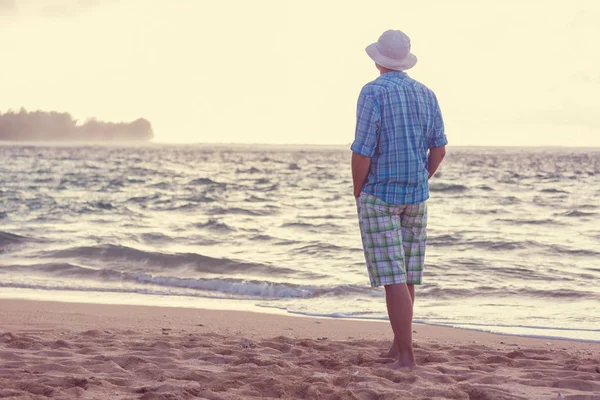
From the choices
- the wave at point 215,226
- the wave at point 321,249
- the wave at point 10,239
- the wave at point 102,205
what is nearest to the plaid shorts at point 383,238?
the wave at point 321,249

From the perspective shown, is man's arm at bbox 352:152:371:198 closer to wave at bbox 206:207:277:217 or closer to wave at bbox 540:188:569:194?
wave at bbox 206:207:277:217

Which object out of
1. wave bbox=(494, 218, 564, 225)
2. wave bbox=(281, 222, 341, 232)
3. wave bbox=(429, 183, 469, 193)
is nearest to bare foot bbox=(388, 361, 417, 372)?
wave bbox=(281, 222, 341, 232)

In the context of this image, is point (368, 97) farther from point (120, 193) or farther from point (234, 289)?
point (120, 193)

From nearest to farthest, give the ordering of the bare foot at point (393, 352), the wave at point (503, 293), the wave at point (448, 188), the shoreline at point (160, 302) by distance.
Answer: the bare foot at point (393, 352) → the shoreline at point (160, 302) → the wave at point (503, 293) → the wave at point (448, 188)

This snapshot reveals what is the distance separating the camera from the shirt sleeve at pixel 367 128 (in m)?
3.83

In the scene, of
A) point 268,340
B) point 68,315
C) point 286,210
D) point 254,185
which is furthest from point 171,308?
point 254,185

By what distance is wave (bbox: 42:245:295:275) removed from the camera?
10.4 meters

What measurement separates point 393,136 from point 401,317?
99cm

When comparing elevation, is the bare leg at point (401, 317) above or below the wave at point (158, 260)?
above

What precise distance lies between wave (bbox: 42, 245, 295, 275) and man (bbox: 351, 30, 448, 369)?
20.3 ft

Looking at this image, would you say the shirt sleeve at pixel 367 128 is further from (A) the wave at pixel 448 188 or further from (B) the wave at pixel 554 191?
(B) the wave at pixel 554 191

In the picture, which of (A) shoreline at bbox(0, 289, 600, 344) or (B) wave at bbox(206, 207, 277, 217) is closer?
(A) shoreline at bbox(0, 289, 600, 344)

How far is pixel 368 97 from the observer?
385 centimetres

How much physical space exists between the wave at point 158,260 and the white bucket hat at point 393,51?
634 cm
